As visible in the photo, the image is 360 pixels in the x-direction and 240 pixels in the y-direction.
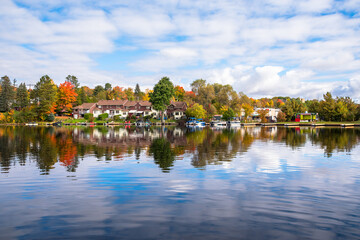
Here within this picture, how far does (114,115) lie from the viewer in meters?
115

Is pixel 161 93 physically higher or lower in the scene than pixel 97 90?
lower

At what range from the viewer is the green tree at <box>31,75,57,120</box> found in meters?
99.8

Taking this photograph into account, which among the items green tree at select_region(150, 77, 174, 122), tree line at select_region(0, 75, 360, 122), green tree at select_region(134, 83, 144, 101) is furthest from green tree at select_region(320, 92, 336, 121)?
green tree at select_region(134, 83, 144, 101)

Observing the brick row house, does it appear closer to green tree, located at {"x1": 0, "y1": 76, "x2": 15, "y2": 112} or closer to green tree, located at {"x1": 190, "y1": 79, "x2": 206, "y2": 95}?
green tree, located at {"x1": 190, "y1": 79, "x2": 206, "y2": 95}

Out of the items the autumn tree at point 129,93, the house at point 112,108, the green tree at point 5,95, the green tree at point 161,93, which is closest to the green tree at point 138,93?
the autumn tree at point 129,93

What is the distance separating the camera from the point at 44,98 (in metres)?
99.8

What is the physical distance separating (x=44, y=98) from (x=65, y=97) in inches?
478

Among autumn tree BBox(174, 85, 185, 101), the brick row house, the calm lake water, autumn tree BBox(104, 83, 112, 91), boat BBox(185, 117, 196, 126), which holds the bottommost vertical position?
the calm lake water

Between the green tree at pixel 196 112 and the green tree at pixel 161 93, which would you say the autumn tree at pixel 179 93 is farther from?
the green tree at pixel 161 93

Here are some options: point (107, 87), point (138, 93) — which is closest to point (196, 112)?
point (138, 93)

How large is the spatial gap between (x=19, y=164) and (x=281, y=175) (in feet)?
59.0

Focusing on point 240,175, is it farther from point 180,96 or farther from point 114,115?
point 180,96

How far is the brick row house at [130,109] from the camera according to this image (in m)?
115

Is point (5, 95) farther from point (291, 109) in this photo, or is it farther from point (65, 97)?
point (291, 109)
